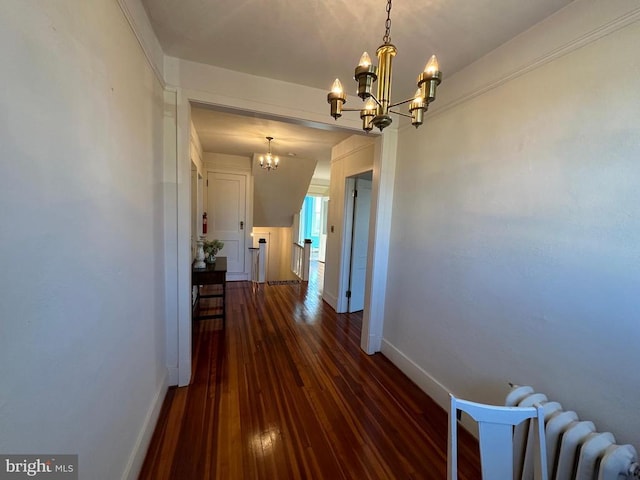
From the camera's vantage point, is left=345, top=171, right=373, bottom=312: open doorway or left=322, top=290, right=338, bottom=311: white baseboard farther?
left=322, top=290, right=338, bottom=311: white baseboard

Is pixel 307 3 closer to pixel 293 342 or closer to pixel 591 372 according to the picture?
pixel 591 372

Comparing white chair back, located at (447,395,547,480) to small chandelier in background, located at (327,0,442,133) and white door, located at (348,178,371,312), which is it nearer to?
small chandelier in background, located at (327,0,442,133)

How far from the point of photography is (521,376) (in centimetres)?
150

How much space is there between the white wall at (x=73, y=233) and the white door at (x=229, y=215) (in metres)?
3.59

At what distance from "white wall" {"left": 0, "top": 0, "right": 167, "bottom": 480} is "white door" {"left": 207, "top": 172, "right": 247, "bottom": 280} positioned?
11.8 feet

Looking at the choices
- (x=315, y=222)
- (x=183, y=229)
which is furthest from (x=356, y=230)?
(x=315, y=222)

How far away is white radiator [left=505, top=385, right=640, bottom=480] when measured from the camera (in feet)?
3.16

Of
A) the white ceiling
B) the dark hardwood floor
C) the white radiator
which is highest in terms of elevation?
the white ceiling

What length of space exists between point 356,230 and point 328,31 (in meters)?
2.53

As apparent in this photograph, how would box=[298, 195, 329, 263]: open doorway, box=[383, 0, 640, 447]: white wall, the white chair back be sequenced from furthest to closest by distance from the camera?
1. box=[298, 195, 329, 263]: open doorway
2. box=[383, 0, 640, 447]: white wall
3. the white chair back

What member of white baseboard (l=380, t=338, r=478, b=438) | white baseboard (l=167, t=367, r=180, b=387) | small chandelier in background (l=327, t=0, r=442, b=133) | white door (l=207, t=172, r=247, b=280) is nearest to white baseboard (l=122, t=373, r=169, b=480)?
white baseboard (l=167, t=367, r=180, b=387)

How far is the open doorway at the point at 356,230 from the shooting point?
3.73 metres

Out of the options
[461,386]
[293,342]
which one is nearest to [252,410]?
[293,342]

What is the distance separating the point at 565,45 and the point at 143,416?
311cm
